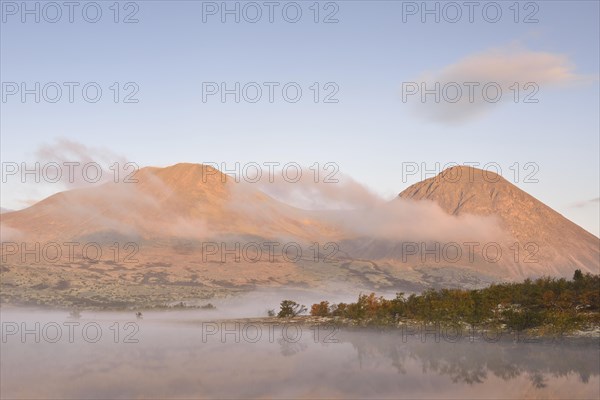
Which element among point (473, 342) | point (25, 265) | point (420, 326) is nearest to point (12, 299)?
point (25, 265)

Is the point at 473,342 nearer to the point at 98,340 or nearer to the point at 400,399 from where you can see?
the point at 400,399

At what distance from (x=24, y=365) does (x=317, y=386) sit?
51.3 ft

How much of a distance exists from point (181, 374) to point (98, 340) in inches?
660

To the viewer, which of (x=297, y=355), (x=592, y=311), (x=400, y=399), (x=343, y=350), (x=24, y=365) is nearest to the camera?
(x=400, y=399)

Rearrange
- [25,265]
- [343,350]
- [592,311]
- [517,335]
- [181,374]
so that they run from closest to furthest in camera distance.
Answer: [181,374] < [343,350] < [517,335] < [592,311] < [25,265]

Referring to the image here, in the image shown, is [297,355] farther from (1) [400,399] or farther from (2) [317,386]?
(1) [400,399]

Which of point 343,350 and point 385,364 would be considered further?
point 343,350

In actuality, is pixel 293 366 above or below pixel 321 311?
above

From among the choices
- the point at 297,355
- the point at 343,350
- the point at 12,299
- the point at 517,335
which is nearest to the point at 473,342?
the point at 517,335

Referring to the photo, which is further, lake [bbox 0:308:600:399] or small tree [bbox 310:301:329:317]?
small tree [bbox 310:301:329:317]

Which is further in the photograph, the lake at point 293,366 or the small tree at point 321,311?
the small tree at point 321,311

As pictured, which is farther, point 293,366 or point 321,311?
point 321,311

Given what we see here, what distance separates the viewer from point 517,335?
42094 millimetres

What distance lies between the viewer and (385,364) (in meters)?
32.3
